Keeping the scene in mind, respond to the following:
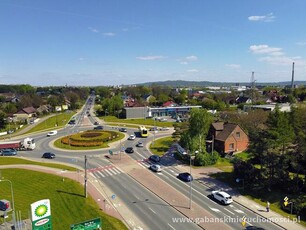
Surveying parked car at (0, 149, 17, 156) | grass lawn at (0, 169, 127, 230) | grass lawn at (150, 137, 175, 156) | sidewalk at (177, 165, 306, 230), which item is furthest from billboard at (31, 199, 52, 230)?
parked car at (0, 149, 17, 156)

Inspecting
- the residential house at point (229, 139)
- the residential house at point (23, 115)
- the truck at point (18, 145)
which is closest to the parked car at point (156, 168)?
the residential house at point (229, 139)

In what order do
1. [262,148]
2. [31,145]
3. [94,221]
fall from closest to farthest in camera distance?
[94,221] < [262,148] < [31,145]

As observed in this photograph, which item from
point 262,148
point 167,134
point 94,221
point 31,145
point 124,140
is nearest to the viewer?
point 94,221

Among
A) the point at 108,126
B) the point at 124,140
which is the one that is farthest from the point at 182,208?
the point at 108,126

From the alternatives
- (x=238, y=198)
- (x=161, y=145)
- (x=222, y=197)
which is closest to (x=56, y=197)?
(x=222, y=197)

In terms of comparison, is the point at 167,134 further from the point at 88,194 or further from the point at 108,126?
the point at 88,194

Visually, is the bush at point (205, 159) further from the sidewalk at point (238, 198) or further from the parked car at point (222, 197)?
the parked car at point (222, 197)

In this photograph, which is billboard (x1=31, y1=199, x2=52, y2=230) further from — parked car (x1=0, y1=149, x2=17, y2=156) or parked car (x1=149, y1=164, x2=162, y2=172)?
parked car (x1=0, y1=149, x2=17, y2=156)

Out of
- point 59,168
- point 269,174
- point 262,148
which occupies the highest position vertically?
point 262,148

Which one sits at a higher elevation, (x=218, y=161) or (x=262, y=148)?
(x=262, y=148)
